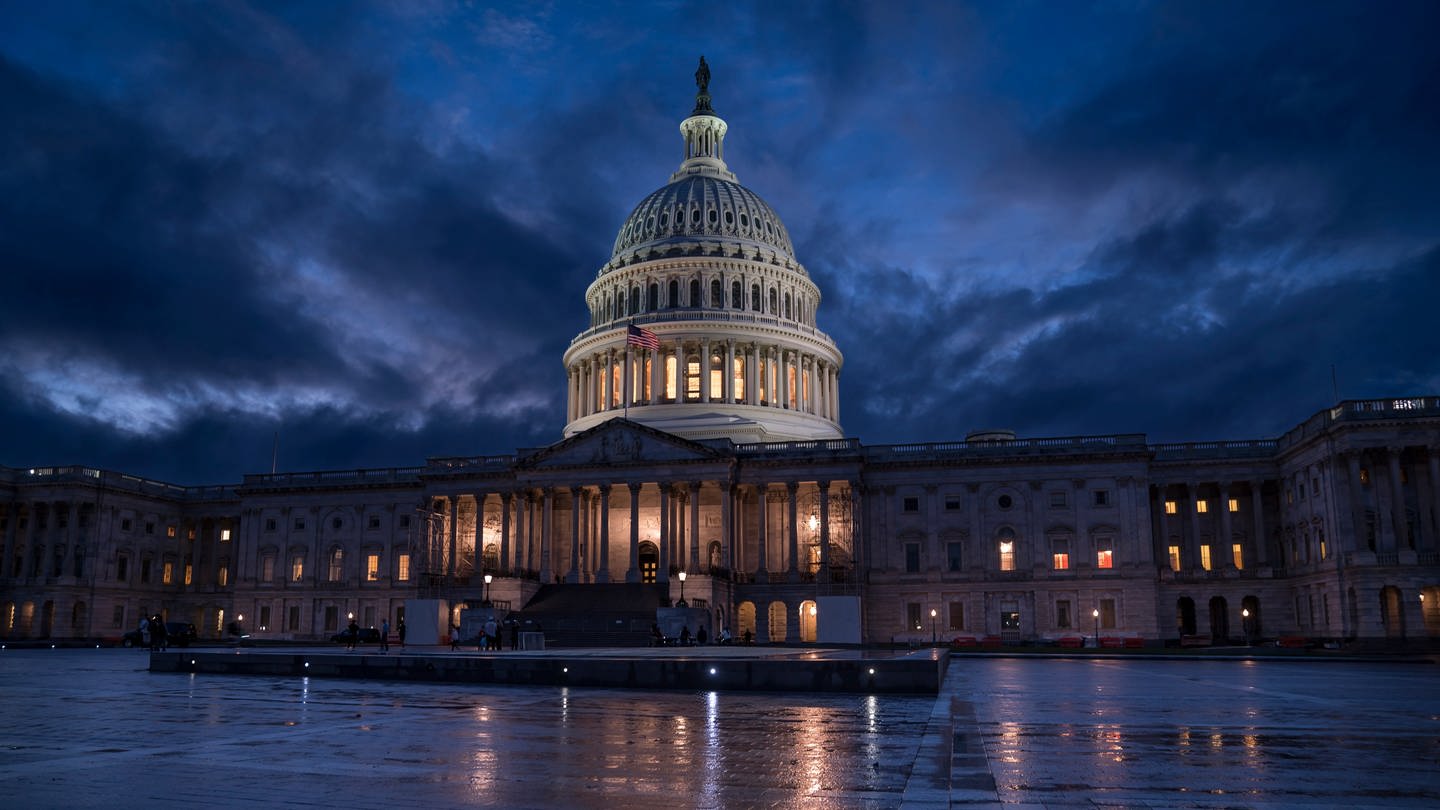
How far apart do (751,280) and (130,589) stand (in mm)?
62616

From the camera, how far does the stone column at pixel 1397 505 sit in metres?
70.9

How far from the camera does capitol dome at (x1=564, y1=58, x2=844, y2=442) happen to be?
102 metres

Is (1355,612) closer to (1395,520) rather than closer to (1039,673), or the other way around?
(1395,520)

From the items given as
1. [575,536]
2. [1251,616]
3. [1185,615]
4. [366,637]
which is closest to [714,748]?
[366,637]

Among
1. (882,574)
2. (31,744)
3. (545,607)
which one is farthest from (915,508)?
(31,744)

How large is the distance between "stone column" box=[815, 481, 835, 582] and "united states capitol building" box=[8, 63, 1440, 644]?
0.54 ft

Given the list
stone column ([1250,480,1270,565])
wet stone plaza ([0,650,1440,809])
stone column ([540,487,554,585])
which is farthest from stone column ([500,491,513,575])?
wet stone plaza ([0,650,1440,809])

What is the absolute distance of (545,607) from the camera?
3022 inches

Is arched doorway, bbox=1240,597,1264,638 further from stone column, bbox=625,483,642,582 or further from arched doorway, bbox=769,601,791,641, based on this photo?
stone column, bbox=625,483,642,582

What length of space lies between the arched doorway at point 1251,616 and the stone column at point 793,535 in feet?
107

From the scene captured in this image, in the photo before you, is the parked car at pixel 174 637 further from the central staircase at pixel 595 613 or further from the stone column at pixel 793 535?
the stone column at pixel 793 535

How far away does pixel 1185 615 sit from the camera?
86438mm

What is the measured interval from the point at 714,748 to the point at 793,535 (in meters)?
68.1

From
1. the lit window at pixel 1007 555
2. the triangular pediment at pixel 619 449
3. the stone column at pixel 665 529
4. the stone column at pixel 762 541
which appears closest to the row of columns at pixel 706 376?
the triangular pediment at pixel 619 449
